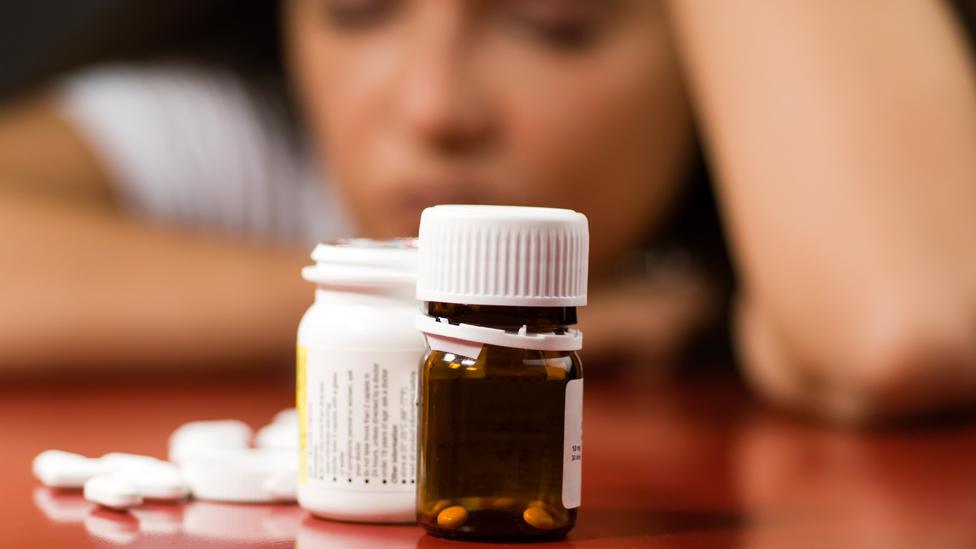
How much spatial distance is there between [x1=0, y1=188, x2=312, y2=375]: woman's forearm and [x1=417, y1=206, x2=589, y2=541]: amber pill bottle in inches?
24.3

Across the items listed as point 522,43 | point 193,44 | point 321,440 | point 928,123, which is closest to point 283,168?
point 193,44

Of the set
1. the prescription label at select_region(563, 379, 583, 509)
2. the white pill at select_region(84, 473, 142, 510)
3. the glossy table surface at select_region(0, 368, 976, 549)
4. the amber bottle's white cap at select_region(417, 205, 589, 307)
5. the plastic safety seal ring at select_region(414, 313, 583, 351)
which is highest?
the amber bottle's white cap at select_region(417, 205, 589, 307)

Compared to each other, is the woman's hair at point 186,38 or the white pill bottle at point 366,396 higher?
the woman's hair at point 186,38

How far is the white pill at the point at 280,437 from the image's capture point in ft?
2.04

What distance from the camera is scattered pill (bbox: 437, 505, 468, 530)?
47cm

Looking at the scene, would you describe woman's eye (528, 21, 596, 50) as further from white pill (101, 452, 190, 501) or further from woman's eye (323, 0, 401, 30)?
white pill (101, 452, 190, 501)

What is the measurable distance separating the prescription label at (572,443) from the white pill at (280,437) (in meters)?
0.17

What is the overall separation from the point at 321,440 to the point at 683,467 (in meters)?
0.27

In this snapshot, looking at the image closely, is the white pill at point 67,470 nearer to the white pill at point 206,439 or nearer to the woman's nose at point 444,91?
the white pill at point 206,439

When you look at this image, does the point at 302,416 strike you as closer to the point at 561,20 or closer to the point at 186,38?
the point at 561,20

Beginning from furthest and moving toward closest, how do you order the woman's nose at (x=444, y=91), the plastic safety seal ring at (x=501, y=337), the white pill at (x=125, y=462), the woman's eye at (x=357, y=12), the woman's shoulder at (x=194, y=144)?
the woman's shoulder at (x=194, y=144) < the woman's eye at (x=357, y=12) < the woman's nose at (x=444, y=91) < the white pill at (x=125, y=462) < the plastic safety seal ring at (x=501, y=337)

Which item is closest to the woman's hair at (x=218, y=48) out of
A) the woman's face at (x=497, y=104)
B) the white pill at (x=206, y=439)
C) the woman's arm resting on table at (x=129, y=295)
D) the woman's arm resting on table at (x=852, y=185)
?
the woman's face at (x=497, y=104)

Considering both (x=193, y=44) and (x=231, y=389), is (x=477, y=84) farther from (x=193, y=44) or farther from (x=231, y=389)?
(x=193, y=44)

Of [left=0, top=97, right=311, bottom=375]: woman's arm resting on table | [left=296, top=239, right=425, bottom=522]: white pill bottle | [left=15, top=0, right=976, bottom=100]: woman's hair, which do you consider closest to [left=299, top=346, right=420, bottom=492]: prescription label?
[left=296, top=239, right=425, bottom=522]: white pill bottle
